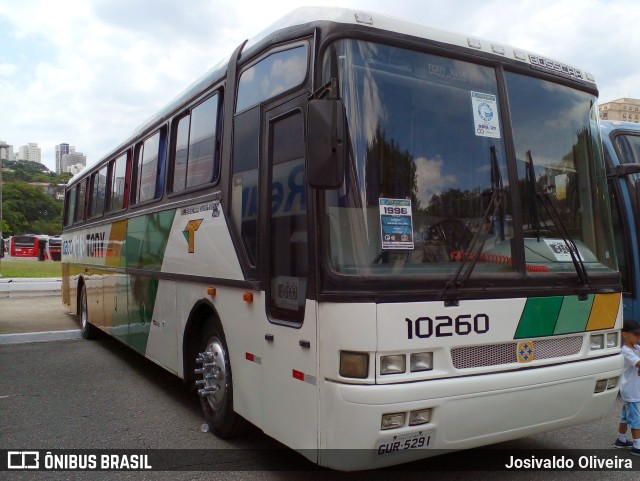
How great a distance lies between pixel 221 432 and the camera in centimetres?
497

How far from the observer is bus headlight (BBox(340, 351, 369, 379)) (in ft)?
10.8

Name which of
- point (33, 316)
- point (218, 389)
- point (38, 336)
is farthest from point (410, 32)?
point (33, 316)

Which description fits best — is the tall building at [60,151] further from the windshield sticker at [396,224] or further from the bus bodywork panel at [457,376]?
the bus bodywork panel at [457,376]

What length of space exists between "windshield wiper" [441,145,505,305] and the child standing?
184 cm

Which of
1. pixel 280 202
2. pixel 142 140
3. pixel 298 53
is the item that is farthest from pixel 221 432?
pixel 142 140

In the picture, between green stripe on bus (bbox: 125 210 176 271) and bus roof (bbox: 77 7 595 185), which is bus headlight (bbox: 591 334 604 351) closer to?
bus roof (bbox: 77 7 595 185)

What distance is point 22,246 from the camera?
51.3 meters

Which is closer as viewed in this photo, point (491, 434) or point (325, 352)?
point (325, 352)

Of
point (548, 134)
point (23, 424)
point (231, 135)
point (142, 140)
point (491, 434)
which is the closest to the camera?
point (491, 434)

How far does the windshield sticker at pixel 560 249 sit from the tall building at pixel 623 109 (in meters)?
4.94

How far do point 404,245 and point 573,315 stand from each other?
141 centimetres

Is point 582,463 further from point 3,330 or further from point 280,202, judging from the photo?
point 3,330

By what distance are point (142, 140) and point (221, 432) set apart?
4094 millimetres

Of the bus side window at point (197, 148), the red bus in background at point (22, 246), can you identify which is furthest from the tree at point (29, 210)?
the bus side window at point (197, 148)
